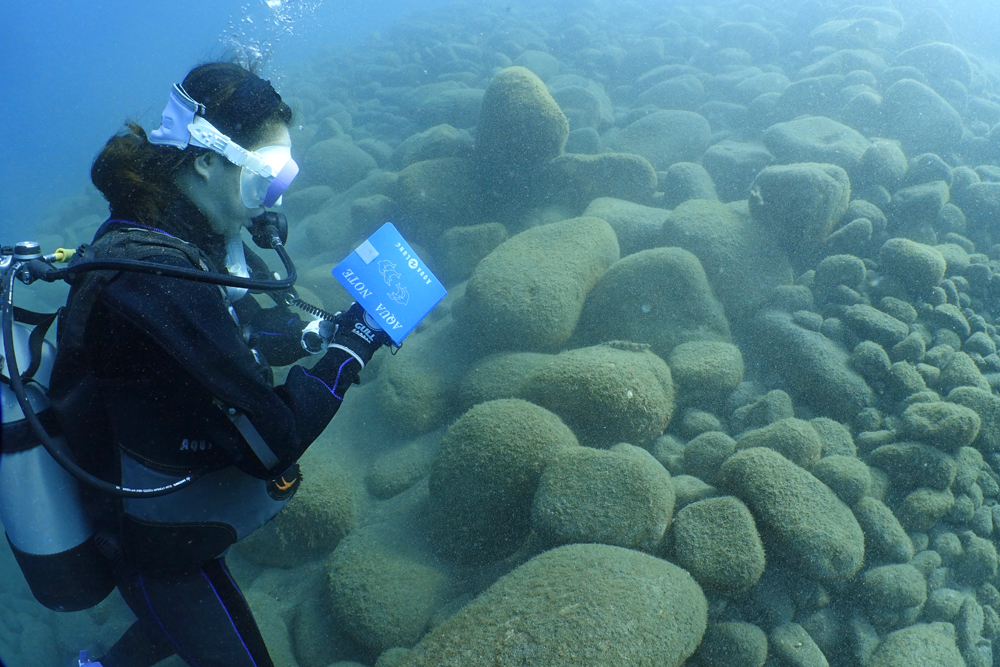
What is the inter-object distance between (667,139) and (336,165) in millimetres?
6152

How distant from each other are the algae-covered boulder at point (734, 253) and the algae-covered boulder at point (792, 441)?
1.68 metres

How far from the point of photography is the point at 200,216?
1907 millimetres

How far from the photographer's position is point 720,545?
2580mm

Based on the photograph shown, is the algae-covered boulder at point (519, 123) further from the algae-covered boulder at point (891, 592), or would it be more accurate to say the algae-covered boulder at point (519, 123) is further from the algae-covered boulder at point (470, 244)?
the algae-covered boulder at point (891, 592)

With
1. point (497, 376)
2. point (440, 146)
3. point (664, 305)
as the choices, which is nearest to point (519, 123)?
point (440, 146)

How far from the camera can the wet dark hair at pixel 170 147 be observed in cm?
173

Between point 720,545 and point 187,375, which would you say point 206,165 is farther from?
point 720,545

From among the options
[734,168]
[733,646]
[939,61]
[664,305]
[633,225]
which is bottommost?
[733,646]

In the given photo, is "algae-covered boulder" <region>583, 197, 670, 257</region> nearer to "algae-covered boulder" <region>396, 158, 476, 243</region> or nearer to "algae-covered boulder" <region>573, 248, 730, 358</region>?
"algae-covered boulder" <region>573, 248, 730, 358</region>

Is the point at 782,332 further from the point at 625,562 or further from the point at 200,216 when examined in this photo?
the point at 200,216

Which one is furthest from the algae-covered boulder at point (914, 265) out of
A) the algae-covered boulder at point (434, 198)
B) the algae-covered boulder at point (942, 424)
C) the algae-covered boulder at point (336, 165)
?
the algae-covered boulder at point (336, 165)

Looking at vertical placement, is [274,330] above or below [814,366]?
above

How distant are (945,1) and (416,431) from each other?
1020 inches

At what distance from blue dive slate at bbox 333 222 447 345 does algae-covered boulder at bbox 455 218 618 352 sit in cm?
188
